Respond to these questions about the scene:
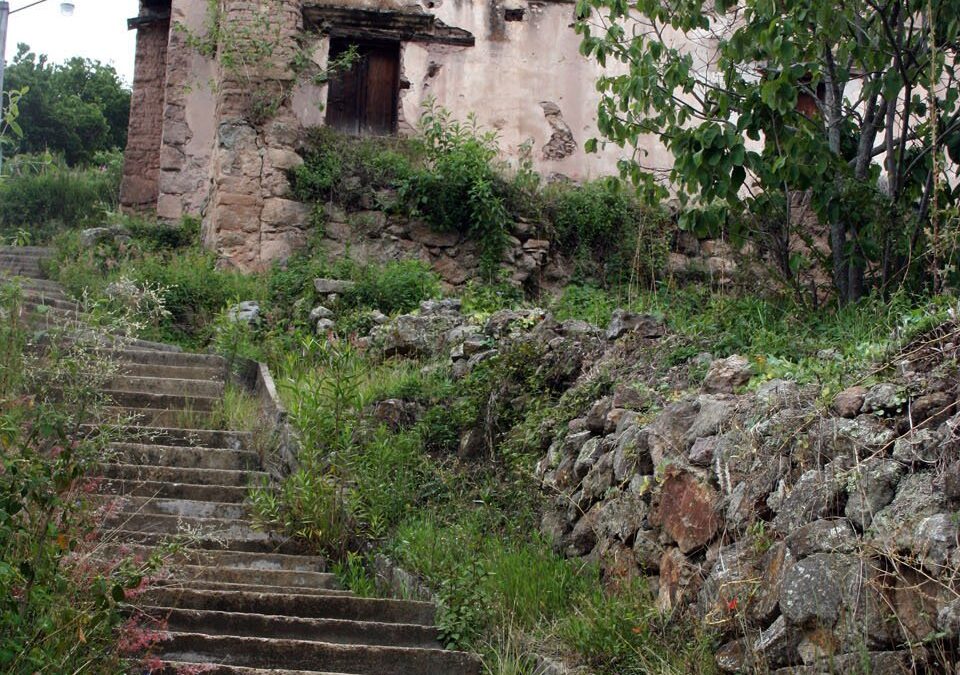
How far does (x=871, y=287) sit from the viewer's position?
817 cm

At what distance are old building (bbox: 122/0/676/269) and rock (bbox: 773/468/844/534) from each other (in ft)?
31.8

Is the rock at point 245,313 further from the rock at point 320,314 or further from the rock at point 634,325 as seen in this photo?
the rock at point 634,325

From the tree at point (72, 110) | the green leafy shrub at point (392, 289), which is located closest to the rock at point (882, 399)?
the green leafy shrub at point (392, 289)

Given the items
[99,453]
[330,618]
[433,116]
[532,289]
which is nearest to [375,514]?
[330,618]

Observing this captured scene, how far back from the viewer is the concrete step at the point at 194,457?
8.82 m

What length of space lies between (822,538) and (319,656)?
274cm

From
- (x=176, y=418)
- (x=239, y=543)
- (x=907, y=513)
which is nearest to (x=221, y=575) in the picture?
(x=239, y=543)

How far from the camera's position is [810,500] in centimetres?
514

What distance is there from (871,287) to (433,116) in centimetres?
813

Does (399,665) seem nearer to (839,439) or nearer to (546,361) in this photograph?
(839,439)

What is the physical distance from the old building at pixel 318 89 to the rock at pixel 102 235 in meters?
1.05

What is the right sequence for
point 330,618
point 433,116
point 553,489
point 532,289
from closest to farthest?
1. point 330,618
2. point 553,489
3. point 532,289
4. point 433,116

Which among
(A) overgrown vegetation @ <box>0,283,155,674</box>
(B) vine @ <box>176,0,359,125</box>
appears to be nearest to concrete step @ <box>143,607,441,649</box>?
(A) overgrown vegetation @ <box>0,283,155,674</box>

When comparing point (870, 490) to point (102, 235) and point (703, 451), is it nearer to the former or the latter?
point (703, 451)
